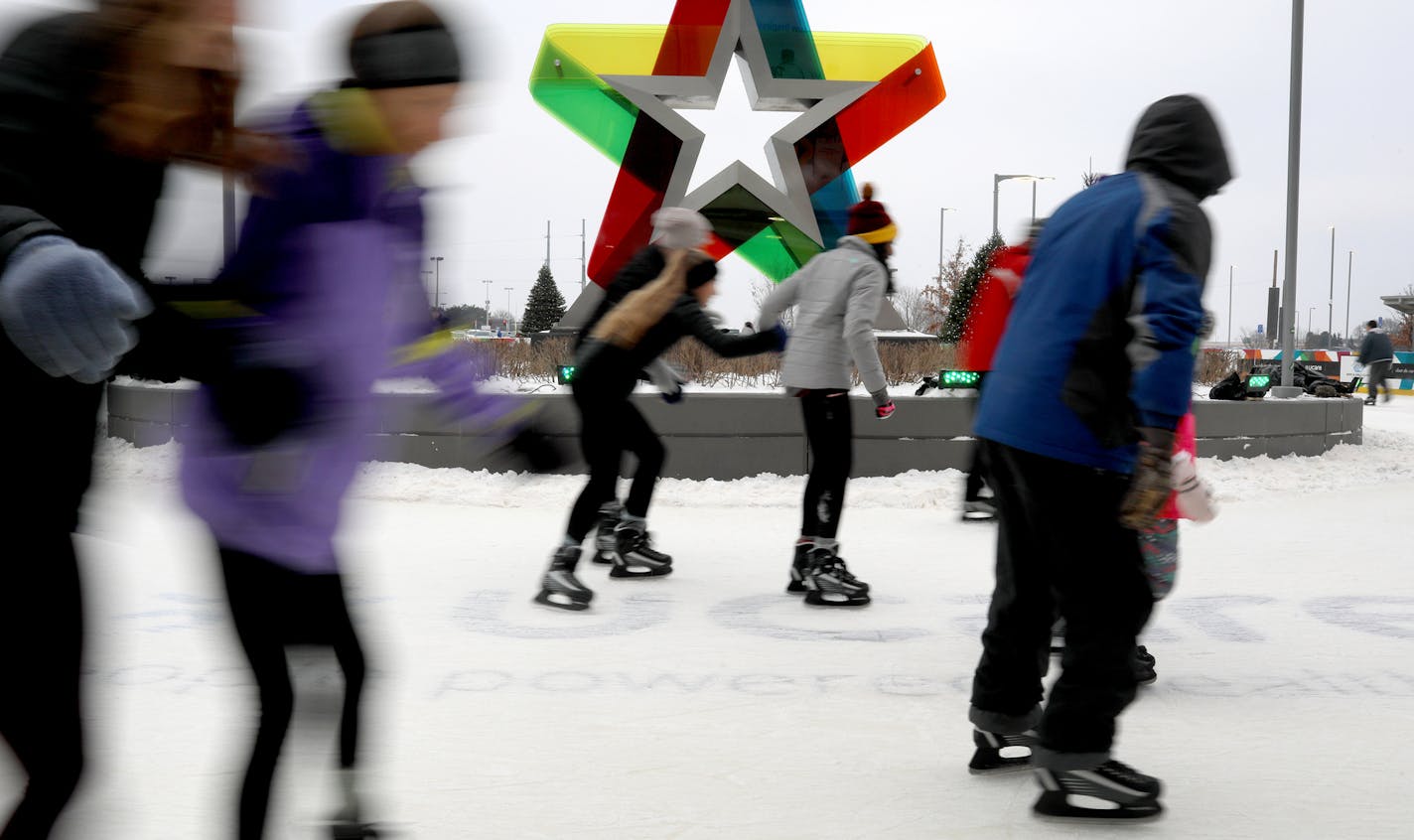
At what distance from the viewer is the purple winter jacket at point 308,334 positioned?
5.80ft

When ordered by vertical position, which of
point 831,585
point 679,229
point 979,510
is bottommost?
point 979,510

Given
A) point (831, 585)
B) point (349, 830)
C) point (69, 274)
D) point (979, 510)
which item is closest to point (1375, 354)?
point (979, 510)

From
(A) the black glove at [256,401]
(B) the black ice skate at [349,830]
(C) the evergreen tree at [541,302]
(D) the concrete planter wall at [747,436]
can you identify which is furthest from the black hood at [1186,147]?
(C) the evergreen tree at [541,302]

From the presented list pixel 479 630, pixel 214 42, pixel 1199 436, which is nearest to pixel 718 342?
pixel 479 630

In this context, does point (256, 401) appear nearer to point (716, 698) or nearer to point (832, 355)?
point (716, 698)

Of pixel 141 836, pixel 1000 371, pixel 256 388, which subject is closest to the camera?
pixel 256 388

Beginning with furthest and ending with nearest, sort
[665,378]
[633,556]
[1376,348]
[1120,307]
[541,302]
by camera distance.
→ 1. [541,302]
2. [1376,348]
3. [633,556]
4. [665,378]
5. [1120,307]

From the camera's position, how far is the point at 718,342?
492 centimetres

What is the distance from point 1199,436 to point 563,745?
816 cm

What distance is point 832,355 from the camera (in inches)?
199

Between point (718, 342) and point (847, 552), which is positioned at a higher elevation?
point (718, 342)

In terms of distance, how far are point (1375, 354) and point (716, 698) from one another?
73.5ft

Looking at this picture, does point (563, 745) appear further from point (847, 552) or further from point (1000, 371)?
point (847, 552)

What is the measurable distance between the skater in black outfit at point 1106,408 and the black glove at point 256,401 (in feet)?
5.27
